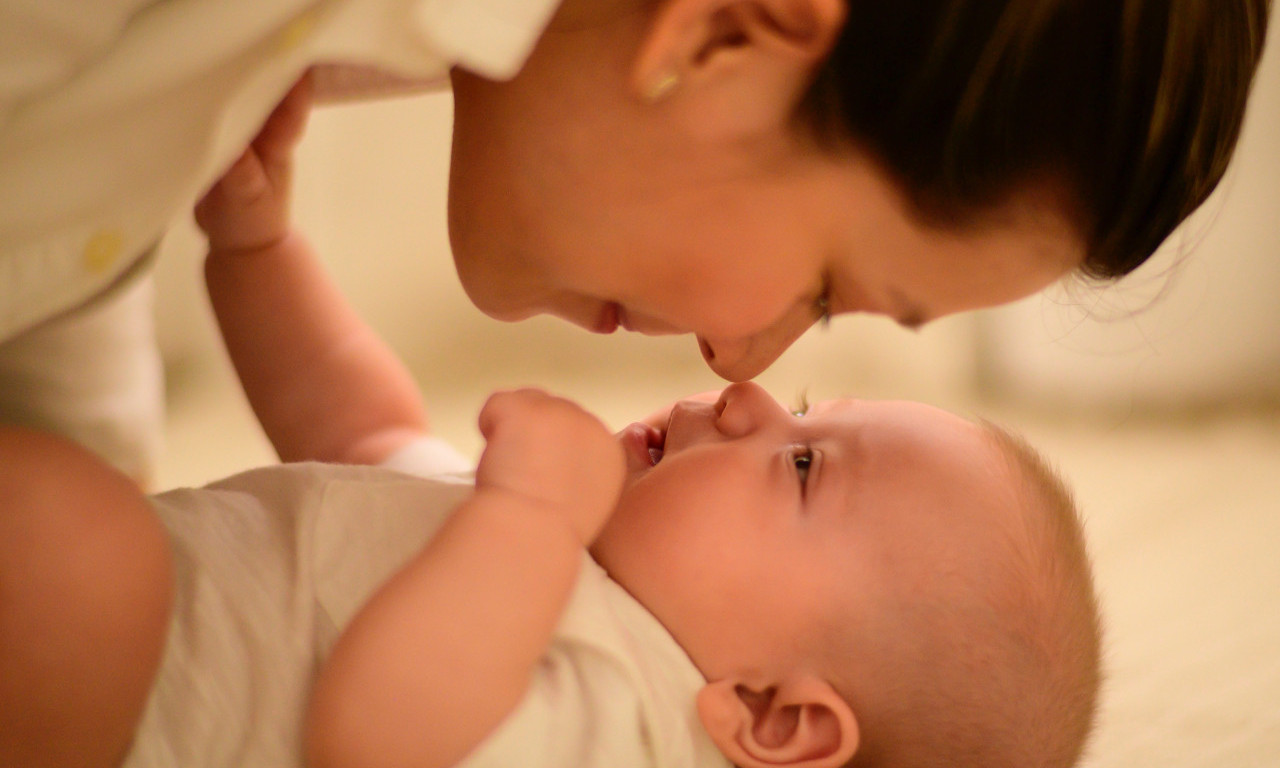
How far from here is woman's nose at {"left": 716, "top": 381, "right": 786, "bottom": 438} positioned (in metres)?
0.84

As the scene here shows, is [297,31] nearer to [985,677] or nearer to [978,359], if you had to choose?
[985,677]

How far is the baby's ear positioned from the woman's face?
23 centimetres

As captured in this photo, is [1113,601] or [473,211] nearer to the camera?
[473,211]

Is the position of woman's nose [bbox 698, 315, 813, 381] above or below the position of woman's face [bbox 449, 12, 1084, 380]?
below

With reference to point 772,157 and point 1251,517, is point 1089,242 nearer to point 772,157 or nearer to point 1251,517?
point 772,157

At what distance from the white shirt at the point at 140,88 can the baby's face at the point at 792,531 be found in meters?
0.33

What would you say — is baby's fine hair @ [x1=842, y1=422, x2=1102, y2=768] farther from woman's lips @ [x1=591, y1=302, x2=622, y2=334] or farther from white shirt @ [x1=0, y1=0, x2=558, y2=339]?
white shirt @ [x1=0, y1=0, x2=558, y2=339]

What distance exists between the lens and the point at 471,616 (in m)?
0.64

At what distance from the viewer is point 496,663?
0.64m

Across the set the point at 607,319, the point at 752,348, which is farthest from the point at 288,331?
the point at 752,348

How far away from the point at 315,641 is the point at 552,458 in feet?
0.58

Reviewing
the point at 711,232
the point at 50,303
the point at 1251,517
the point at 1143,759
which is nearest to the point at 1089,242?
the point at 711,232

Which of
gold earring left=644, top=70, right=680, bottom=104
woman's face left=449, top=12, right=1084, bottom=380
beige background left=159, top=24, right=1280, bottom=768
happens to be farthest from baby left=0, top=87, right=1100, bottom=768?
beige background left=159, top=24, right=1280, bottom=768

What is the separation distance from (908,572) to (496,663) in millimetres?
278
